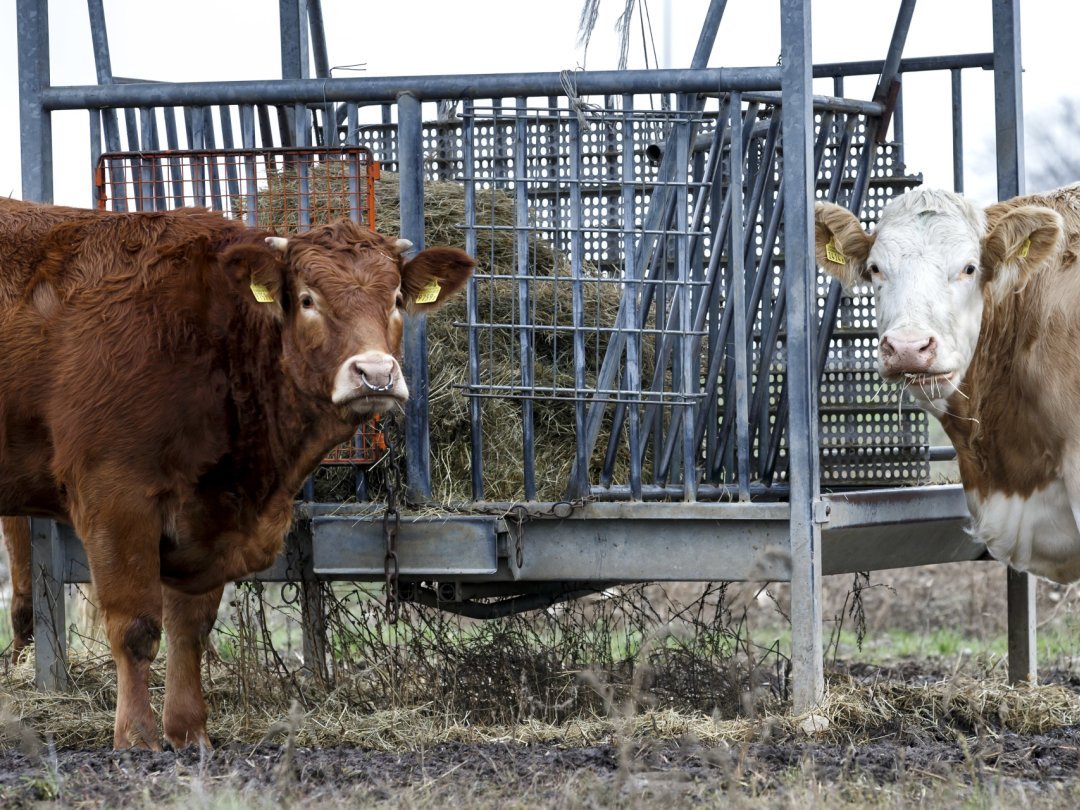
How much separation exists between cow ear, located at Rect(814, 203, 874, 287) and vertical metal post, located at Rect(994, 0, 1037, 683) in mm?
1511

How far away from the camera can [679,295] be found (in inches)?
232

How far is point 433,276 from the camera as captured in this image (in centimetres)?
543

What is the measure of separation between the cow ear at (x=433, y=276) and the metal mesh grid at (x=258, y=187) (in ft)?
1.61

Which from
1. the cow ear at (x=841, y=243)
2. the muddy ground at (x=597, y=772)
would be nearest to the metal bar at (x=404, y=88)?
the cow ear at (x=841, y=243)

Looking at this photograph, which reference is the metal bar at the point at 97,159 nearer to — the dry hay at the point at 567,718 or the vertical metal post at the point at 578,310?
the vertical metal post at the point at 578,310

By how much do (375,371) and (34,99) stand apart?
2443 mm

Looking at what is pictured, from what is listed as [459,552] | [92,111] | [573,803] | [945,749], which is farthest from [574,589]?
[92,111]

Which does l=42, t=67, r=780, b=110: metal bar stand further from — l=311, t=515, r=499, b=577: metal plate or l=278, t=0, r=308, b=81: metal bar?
l=311, t=515, r=499, b=577: metal plate

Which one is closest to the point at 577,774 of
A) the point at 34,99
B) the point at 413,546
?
the point at 413,546

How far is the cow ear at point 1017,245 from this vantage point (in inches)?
221

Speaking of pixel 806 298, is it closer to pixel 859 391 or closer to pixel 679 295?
pixel 679 295

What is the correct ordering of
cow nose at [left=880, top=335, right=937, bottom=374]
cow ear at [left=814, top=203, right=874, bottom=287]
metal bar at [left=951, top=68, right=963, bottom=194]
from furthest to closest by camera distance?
metal bar at [left=951, top=68, right=963, bottom=194]
cow ear at [left=814, top=203, right=874, bottom=287]
cow nose at [left=880, top=335, right=937, bottom=374]

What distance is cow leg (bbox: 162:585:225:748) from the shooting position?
5.47m

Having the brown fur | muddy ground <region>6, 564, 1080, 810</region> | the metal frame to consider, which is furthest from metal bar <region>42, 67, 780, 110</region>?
muddy ground <region>6, 564, 1080, 810</region>
